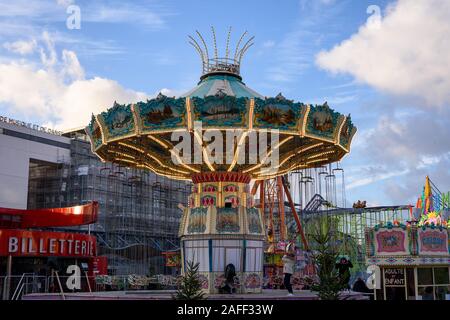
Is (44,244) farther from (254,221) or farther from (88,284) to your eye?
(254,221)

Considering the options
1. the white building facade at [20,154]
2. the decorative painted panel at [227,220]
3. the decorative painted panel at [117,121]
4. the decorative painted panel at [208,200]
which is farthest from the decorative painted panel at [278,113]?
the white building facade at [20,154]

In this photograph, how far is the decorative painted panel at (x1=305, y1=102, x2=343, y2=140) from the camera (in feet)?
62.7

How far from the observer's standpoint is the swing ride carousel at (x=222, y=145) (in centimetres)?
1841

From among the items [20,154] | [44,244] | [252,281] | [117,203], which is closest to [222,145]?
[252,281]

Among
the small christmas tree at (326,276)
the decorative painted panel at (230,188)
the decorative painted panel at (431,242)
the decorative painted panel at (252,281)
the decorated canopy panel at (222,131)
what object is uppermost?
the decorated canopy panel at (222,131)

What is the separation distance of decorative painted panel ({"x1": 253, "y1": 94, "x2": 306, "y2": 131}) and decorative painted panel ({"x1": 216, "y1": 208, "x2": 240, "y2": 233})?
402 cm

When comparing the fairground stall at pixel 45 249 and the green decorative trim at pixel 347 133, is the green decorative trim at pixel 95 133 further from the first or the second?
the green decorative trim at pixel 347 133

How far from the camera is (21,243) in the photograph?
96.6 feet

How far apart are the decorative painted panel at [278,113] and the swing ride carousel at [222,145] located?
1.3 inches

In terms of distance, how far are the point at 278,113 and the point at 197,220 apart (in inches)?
215

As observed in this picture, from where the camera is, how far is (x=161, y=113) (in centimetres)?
1847

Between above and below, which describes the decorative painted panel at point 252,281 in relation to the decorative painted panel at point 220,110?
below

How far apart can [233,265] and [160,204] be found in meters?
36.7
